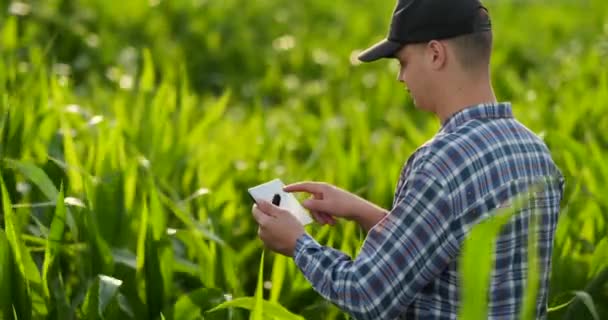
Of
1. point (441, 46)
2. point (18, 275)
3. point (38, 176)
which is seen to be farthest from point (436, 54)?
point (38, 176)

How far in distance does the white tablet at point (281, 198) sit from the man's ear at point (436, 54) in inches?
15.7

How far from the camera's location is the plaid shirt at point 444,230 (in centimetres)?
205

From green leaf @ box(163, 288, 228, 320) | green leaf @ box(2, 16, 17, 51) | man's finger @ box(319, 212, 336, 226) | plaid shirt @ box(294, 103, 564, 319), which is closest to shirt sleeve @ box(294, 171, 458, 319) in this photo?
plaid shirt @ box(294, 103, 564, 319)

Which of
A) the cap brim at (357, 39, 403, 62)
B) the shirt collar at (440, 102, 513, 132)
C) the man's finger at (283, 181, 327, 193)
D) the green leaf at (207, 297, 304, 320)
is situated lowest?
the green leaf at (207, 297, 304, 320)

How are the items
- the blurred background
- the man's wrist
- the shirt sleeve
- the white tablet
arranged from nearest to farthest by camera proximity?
1. the shirt sleeve
2. the man's wrist
3. the white tablet
4. the blurred background

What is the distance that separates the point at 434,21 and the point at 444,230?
390 mm

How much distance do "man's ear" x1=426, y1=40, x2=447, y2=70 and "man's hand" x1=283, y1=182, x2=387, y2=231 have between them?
0.34m

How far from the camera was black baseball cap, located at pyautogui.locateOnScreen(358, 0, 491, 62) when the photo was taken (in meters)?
2.18

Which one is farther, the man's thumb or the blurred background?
the blurred background

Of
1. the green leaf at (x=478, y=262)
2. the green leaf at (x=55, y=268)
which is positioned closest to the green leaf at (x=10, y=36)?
the green leaf at (x=55, y=268)

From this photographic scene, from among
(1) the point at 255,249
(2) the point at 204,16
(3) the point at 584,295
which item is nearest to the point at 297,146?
(1) the point at 255,249

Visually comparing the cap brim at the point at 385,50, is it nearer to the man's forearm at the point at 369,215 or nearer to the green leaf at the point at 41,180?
the man's forearm at the point at 369,215

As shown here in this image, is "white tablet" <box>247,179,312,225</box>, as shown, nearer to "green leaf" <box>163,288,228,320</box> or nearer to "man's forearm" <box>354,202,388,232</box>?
"man's forearm" <box>354,202,388,232</box>

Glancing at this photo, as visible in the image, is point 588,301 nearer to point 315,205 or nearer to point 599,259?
point 599,259
